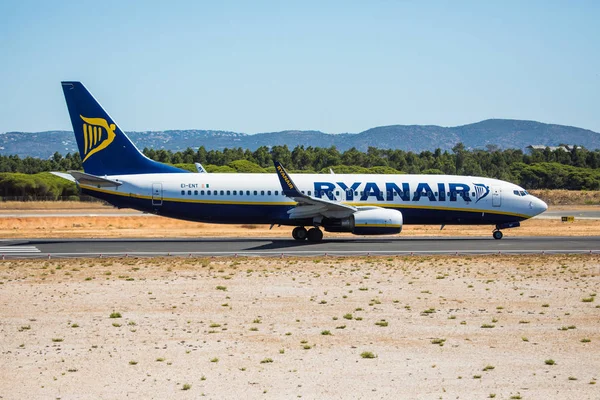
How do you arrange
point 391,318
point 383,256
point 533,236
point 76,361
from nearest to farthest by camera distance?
point 76,361
point 391,318
point 383,256
point 533,236

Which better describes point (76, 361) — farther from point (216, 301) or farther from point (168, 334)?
point (216, 301)

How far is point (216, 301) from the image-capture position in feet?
73.1

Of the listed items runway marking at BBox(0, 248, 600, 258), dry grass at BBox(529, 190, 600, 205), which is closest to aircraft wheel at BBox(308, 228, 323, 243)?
runway marking at BBox(0, 248, 600, 258)

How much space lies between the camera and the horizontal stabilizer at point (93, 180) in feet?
123

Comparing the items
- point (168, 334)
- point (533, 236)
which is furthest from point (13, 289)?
point (533, 236)

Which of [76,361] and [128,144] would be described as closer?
[76,361]

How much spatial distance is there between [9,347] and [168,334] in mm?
3444

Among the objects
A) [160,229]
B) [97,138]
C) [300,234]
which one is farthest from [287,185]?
[160,229]

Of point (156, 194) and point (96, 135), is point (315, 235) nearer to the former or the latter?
point (156, 194)

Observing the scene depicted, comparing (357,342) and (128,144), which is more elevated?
(128,144)

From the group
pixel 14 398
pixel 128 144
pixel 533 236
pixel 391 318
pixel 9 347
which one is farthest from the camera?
pixel 533 236

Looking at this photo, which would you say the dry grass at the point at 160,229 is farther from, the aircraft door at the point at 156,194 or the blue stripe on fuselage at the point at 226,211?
the aircraft door at the point at 156,194

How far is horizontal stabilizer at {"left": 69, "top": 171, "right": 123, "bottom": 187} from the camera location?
37375mm

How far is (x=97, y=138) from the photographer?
3866 centimetres
